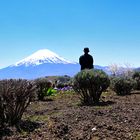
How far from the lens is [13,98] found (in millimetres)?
10219

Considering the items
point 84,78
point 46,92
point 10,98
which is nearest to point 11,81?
point 10,98

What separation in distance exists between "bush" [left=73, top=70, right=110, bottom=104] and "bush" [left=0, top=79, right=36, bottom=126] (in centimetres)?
625

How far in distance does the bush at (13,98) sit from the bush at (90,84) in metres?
6.25

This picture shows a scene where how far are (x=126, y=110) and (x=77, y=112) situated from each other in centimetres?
144

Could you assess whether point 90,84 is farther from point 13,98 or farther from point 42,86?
point 13,98

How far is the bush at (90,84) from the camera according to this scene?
16969mm

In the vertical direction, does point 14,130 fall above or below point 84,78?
below

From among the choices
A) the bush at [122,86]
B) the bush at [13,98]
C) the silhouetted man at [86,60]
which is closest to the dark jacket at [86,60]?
the silhouetted man at [86,60]

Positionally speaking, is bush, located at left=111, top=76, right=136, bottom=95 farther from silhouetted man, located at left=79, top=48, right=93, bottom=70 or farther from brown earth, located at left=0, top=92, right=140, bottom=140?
brown earth, located at left=0, top=92, right=140, bottom=140

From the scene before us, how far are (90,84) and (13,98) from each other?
708 cm

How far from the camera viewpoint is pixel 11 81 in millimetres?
10867

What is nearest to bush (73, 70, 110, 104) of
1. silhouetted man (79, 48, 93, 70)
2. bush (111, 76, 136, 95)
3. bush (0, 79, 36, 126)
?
bush (111, 76, 136, 95)

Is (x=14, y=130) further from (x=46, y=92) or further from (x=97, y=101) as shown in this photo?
(x=46, y=92)

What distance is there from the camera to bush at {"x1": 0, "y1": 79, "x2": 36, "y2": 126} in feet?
33.2
